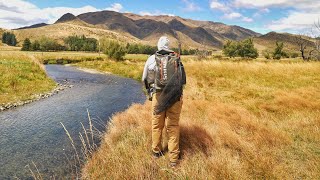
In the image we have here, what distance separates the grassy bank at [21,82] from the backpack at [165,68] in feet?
46.5

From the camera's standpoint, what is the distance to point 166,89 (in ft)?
22.4

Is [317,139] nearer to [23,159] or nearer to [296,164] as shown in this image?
[296,164]

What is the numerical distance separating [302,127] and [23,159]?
366 inches

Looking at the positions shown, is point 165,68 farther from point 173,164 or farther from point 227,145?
point 227,145

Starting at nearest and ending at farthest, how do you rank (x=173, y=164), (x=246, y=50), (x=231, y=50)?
(x=173, y=164) → (x=246, y=50) → (x=231, y=50)

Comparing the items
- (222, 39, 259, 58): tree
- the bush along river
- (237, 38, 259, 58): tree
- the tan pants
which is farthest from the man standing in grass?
(237, 38, 259, 58): tree

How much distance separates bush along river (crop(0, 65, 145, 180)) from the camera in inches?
321

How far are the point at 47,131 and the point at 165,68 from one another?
767 centimetres

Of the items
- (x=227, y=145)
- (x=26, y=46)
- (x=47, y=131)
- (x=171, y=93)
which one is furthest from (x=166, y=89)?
(x=26, y=46)

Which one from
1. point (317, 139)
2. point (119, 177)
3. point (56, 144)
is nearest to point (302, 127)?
point (317, 139)

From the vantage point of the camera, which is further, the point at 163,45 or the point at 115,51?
the point at 115,51

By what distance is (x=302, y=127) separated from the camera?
956 centimetres

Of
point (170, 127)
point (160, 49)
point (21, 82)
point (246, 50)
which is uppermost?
point (160, 49)

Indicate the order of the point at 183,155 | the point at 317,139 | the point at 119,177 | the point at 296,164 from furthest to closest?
the point at 317,139, the point at 183,155, the point at 296,164, the point at 119,177
